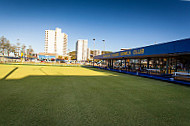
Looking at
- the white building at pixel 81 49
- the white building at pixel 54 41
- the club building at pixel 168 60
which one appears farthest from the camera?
the white building at pixel 81 49

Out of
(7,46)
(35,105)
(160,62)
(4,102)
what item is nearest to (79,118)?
(35,105)

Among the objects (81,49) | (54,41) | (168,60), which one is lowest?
(168,60)

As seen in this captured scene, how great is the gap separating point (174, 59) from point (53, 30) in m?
123

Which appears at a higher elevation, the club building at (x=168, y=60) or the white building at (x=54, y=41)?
the white building at (x=54, y=41)

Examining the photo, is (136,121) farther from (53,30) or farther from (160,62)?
(53,30)

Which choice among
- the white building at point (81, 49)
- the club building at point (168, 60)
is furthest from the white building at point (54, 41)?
the club building at point (168, 60)

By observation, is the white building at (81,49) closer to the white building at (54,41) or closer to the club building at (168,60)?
the white building at (54,41)

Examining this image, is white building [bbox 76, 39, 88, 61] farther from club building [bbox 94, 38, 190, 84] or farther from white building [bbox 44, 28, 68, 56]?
club building [bbox 94, 38, 190, 84]

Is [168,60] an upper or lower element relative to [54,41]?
lower

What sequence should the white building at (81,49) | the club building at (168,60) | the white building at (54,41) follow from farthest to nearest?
1. the white building at (81,49)
2. the white building at (54,41)
3. the club building at (168,60)

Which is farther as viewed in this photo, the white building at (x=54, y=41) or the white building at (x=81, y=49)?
the white building at (x=81, y=49)

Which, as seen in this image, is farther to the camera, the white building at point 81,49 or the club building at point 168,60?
the white building at point 81,49

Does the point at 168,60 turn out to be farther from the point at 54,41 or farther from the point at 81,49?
the point at 81,49

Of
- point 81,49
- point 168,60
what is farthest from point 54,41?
point 168,60
